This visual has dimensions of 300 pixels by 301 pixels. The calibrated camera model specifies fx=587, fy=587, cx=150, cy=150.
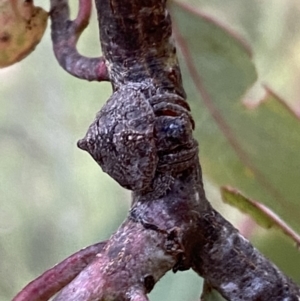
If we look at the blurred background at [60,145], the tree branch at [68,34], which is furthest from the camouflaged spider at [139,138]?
the blurred background at [60,145]

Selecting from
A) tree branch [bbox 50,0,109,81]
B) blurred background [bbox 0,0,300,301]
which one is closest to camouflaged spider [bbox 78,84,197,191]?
tree branch [bbox 50,0,109,81]

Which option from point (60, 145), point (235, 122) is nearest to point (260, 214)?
point (235, 122)

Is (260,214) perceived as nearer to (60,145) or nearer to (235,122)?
(235,122)

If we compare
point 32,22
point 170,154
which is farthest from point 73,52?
point 170,154

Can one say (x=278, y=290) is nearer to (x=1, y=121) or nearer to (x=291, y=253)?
(x=291, y=253)

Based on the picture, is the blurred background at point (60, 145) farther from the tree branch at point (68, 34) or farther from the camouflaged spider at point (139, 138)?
the camouflaged spider at point (139, 138)

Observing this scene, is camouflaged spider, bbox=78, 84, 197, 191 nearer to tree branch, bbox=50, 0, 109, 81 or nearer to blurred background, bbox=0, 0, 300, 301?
tree branch, bbox=50, 0, 109, 81
